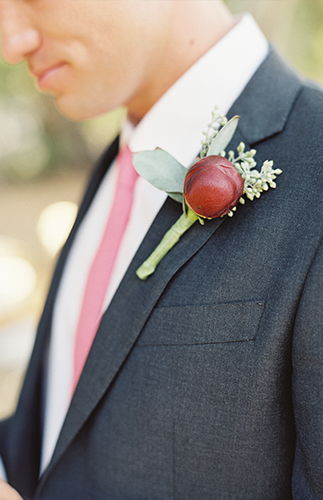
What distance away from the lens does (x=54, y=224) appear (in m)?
4.83

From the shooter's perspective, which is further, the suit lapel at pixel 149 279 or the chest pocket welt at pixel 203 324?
the suit lapel at pixel 149 279

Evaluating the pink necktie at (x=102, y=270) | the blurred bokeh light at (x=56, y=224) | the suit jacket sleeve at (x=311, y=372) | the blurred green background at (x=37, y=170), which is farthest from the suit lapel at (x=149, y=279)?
the blurred bokeh light at (x=56, y=224)

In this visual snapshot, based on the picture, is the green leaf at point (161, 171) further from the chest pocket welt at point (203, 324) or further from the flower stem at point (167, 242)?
the chest pocket welt at point (203, 324)

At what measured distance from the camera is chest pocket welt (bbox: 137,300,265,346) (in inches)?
31.0

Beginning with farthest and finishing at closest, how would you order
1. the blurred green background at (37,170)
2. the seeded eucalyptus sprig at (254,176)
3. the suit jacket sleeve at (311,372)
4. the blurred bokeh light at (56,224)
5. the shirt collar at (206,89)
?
the blurred bokeh light at (56,224)
the blurred green background at (37,170)
the shirt collar at (206,89)
the seeded eucalyptus sprig at (254,176)
the suit jacket sleeve at (311,372)

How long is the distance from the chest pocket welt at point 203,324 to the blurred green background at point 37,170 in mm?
1000

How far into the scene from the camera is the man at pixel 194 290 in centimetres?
77

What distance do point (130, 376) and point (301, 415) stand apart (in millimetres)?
372

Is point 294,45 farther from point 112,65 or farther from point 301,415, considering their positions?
point 301,415

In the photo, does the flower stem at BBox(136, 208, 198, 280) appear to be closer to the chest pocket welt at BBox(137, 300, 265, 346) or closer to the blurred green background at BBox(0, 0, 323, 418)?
the chest pocket welt at BBox(137, 300, 265, 346)

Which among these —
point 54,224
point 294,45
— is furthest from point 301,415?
point 294,45

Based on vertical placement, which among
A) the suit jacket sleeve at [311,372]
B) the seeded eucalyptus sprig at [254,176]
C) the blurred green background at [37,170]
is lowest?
the blurred green background at [37,170]

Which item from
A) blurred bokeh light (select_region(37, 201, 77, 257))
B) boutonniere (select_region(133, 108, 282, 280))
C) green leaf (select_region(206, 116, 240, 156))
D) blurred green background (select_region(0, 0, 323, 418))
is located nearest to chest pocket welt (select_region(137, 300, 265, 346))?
boutonniere (select_region(133, 108, 282, 280))

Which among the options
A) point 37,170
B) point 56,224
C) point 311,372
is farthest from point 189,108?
point 37,170
